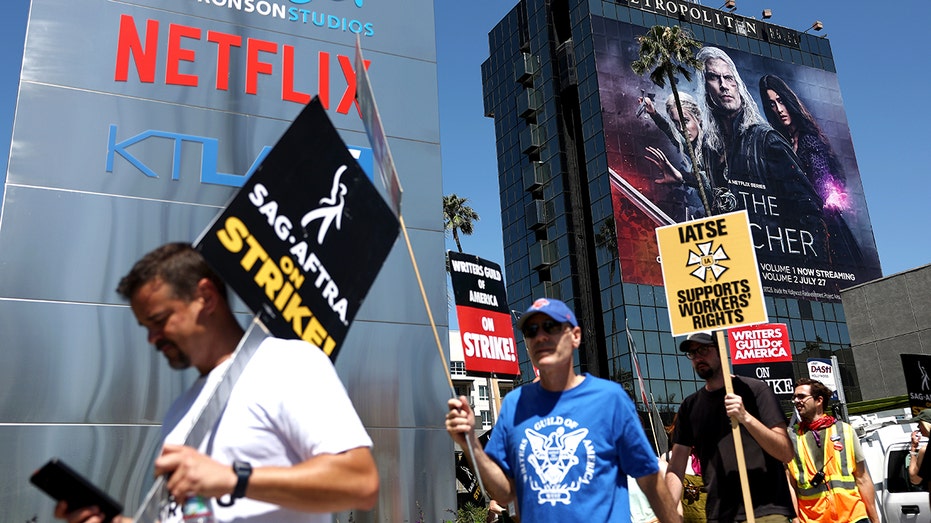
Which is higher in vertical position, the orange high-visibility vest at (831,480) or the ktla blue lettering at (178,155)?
the ktla blue lettering at (178,155)

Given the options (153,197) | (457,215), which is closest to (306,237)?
(153,197)

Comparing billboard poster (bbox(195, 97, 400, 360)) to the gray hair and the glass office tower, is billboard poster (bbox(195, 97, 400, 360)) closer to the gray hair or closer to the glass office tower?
the glass office tower

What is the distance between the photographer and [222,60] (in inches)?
412

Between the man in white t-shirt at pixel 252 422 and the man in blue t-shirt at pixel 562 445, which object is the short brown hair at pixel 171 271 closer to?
the man in white t-shirt at pixel 252 422

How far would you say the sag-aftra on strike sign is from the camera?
6281mm

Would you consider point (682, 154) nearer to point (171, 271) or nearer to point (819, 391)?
point (819, 391)

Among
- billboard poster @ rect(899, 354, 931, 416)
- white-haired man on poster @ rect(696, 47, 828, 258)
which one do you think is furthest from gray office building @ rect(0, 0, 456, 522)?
white-haired man on poster @ rect(696, 47, 828, 258)

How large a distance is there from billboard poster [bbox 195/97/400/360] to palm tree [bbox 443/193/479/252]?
3913cm

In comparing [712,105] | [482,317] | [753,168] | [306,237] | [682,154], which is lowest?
[306,237]

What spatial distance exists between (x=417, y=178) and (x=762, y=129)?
4980 centimetres

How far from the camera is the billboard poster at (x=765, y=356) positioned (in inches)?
705

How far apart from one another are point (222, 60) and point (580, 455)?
8581 mm

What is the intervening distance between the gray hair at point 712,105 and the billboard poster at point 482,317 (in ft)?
151

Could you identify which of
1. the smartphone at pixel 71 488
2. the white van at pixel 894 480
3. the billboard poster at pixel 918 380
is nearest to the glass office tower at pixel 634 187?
the billboard poster at pixel 918 380
